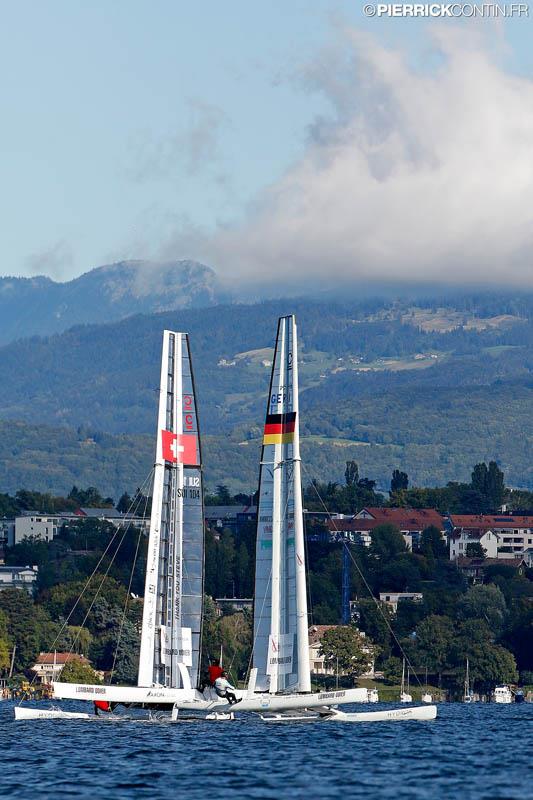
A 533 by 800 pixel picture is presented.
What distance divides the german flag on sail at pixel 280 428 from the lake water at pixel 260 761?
11507 millimetres

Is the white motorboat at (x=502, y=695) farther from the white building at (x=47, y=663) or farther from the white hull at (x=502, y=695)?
the white building at (x=47, y=663)

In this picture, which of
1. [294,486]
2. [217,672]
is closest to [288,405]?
[294,486]

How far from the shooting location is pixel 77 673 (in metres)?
174

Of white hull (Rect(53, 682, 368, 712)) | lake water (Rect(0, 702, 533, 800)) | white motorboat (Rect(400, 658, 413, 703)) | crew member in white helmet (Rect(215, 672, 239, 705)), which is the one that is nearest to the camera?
lake water (Rect(0, 702, 533, 800))

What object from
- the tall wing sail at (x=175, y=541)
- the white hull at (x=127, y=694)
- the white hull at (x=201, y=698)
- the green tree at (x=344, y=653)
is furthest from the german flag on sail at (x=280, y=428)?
the green tree at (x=344, y=653)

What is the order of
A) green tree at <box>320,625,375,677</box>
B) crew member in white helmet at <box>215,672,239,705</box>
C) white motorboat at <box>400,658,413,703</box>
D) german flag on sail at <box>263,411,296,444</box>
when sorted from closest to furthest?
1. crew member in white helmet at <box>215,672,239,705</box>
2. german flag on sail at <box>263,411,296,444</box>
3. white motorboat at <box>400,658,413,703</box>
4. green tree at <box>320,625,375,677</box>

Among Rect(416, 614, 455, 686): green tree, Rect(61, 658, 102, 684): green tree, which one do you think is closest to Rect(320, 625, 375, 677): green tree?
Rect(416, 614, 455, 686): green tree

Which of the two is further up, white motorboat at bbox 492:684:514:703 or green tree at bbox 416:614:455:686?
green tree at bbox 416:614:455:686

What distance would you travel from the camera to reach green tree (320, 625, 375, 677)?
188 m

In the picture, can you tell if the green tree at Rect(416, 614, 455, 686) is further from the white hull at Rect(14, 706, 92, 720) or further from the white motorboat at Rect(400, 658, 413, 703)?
the white hull at Rect(14, 706, 92, 720)

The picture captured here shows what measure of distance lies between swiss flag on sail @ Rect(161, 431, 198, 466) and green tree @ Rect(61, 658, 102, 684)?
87.0 metres

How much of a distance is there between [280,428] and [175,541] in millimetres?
6532

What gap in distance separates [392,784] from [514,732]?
102ft

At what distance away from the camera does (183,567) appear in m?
85.8
